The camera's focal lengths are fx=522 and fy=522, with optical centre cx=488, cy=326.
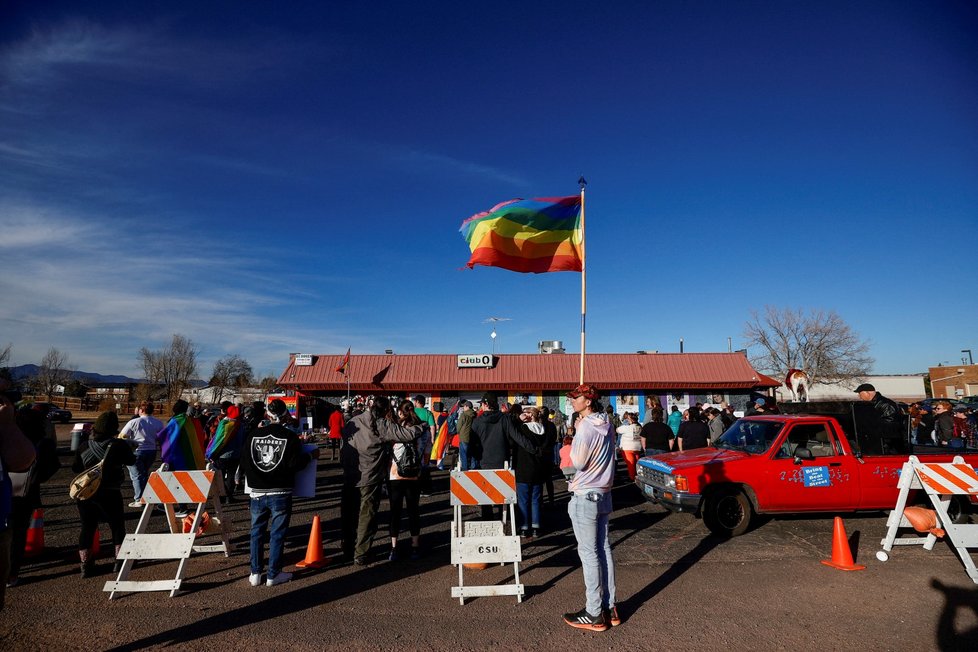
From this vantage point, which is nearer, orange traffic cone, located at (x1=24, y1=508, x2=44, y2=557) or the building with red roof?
orange traffic cone, located at (x1=24, y1=508, x2=44, y2=557)

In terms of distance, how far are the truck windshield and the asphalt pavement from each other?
1355mm

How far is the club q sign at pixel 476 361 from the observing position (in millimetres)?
28391

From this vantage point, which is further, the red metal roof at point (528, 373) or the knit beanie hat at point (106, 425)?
the red metal roof at point (528, 373)

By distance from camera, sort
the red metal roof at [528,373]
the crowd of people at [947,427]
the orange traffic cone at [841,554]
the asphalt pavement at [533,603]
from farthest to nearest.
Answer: the red metal roof at [528,373], the crowd of people at [947,427], the orange traffic cone at [841,554], the asphalt pavement at [533,603]

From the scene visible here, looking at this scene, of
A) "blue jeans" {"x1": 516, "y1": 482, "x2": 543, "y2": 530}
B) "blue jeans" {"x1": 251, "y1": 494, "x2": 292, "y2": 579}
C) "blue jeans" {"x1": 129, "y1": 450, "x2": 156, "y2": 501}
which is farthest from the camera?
"blue jeans" {"x1": 129, "y1": 450, "x2": 156, "y2": 501}

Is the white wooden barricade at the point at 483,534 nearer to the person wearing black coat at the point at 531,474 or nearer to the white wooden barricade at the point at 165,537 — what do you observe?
the person wearing black coat at the point at 531,474

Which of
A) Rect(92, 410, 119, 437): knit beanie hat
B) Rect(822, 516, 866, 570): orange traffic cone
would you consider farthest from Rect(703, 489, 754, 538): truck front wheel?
Rect(92, 410, 119, 437): knit beanie hat

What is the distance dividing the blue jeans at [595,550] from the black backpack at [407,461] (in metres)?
2.50

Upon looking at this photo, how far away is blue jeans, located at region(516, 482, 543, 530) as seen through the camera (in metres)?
7.82

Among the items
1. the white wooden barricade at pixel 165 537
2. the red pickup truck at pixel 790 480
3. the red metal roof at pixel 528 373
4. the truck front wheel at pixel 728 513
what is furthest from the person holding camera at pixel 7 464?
the red metal roof at pixel 528 373

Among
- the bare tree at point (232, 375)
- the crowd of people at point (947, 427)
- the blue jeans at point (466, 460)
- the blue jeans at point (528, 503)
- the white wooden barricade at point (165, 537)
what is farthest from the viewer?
the bare tree at point (232, 375)

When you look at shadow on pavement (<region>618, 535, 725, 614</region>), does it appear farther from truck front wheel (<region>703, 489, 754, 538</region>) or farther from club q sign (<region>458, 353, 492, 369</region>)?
club q sign (<region>458, 353, 492, 369</region>)

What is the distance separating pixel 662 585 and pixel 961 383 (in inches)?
2909

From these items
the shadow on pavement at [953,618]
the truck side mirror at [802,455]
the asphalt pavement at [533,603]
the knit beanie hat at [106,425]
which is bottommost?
the asphalt pavement at [533,603]
